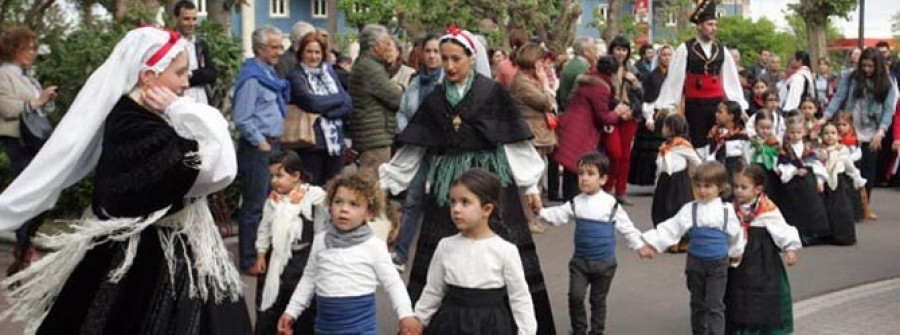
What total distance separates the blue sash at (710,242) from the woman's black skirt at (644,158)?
25.0 feet

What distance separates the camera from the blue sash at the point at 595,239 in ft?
26.1

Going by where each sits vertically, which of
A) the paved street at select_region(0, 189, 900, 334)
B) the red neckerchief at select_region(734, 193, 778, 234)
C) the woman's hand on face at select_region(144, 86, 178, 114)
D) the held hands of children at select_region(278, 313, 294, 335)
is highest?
the woman's hand on face at select_region(144, 86, 178, 114)

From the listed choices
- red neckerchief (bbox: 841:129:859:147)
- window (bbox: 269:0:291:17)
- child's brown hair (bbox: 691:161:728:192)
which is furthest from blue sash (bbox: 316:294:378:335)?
window (bbox: 269:0:291:17)

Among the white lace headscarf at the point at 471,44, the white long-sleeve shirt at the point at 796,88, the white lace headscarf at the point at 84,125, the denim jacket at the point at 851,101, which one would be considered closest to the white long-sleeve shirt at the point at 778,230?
the white lace headscarf at the point at 471,44

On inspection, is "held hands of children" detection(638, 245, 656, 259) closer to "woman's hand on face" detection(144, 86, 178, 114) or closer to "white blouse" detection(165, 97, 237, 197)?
"white blouse" detection(165, 97, 237, 197)

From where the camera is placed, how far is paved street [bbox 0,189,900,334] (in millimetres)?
8547

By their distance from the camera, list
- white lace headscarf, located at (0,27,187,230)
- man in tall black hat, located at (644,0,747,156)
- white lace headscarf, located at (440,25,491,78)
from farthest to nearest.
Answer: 1. man in tall black hat, located at (644,0,747,156)
2. white lace headscarf, located at (440,25,491,78)
3. white lace headscarf, located at (0,27,187,230)

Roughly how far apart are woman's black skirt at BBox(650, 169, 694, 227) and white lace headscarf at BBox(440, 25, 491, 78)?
148 inches

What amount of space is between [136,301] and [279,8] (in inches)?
2467

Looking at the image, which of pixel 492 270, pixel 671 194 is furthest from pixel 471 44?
pixel 671 194

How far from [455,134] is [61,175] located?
9.07 feet

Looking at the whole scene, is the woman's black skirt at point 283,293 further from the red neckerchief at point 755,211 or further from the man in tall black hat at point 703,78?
the man in tall black hat at point 703,78

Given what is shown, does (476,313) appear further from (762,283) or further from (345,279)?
(762,283)

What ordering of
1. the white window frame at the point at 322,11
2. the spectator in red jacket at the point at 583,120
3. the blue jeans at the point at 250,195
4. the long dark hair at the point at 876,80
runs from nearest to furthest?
the blue jeans at the point at 250,195
the spectator in red jacket at the point at 583,120
the long dark hair at the point at 876,80
the white window frame at the point at 322,11
